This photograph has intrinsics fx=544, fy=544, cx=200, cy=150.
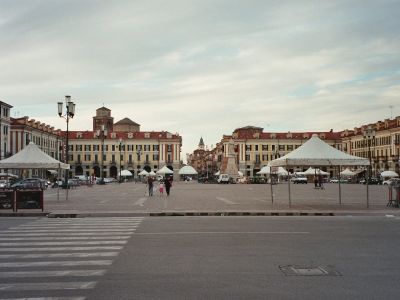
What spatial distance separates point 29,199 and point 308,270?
18.5 metres

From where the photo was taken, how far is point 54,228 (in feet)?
60.8

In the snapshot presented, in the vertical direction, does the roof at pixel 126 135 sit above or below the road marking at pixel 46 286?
above

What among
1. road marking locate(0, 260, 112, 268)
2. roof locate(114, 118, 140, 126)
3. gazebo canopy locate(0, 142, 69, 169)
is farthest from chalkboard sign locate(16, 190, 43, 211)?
roof locate(114, 118, 140, 126)

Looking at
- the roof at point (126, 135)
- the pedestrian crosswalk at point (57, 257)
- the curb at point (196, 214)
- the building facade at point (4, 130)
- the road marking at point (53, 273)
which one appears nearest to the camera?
the pedestrian crosswalk at point (57, 257)

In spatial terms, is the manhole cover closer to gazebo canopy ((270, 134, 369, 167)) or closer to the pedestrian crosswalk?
the pedestrian crosswalk

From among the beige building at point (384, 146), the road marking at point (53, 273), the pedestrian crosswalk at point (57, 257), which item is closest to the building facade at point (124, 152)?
the beige building at point (384, 146)

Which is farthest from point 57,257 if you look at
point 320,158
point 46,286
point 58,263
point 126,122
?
point 126,122

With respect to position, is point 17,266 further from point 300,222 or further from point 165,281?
point 300,222

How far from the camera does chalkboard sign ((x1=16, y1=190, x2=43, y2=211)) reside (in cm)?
2577

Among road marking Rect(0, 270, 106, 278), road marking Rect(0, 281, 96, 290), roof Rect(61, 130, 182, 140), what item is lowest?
road marking Rect(0, 281, 96, 290)

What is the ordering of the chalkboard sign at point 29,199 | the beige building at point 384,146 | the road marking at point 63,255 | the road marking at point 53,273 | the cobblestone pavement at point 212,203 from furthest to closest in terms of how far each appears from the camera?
the beige building at point 384,146
the cobblestone pavement at point 212,203
the chalkboard sign at point 29,199
the road marking at point 63,255
the road marking at point 53,273

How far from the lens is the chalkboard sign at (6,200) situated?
2580 cm

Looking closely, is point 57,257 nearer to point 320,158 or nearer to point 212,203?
point 320,158

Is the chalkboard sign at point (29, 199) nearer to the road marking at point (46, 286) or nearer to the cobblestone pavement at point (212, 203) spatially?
the cobblestone pavement at point (212, 203)
